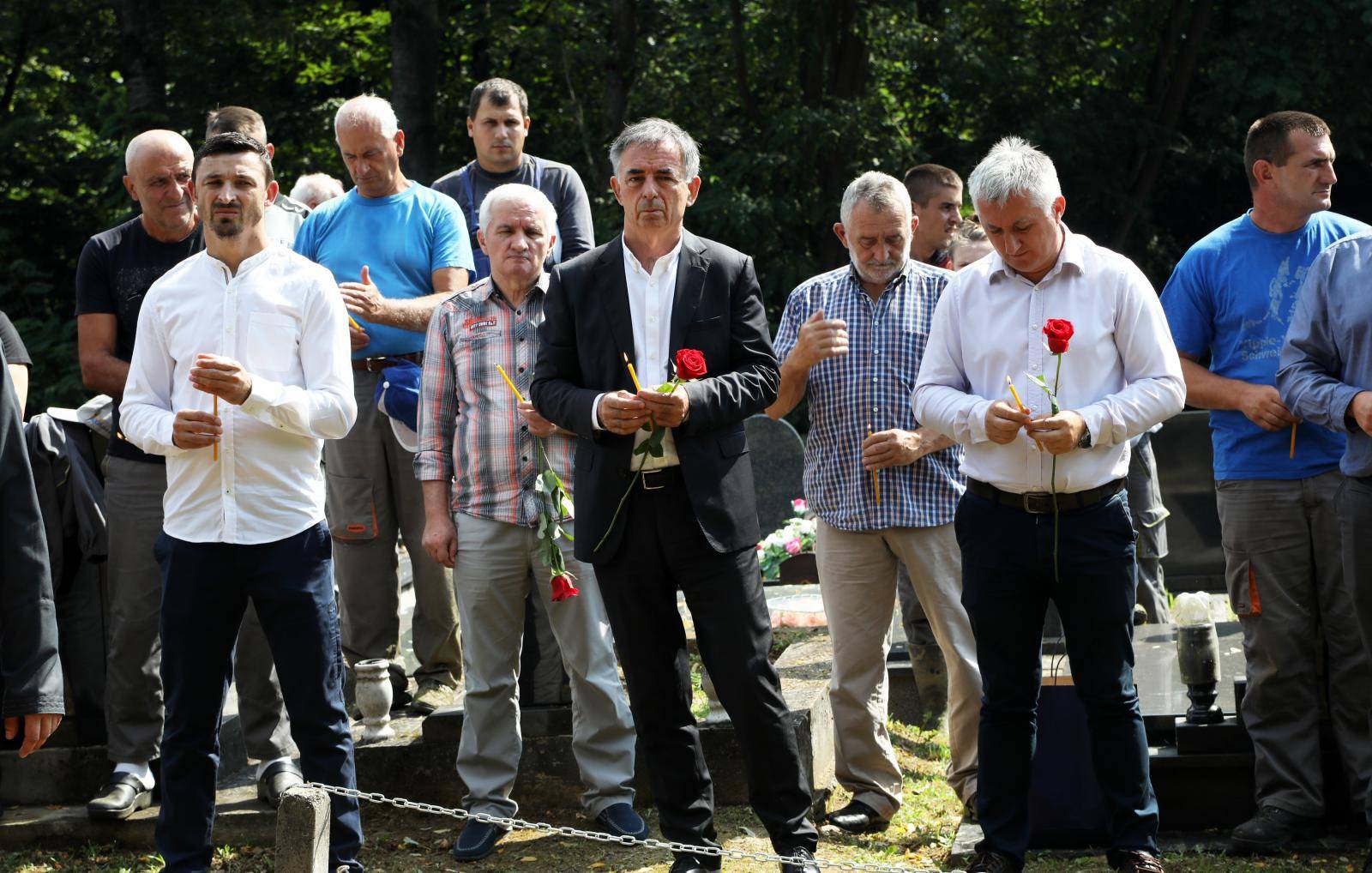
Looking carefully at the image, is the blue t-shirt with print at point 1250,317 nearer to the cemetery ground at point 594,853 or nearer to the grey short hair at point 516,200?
the cemetery ground at point 594,853

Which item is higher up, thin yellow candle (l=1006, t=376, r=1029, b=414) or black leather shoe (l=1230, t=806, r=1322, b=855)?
thin yellow candle (l=1006, t=376, r=1029, b=414)

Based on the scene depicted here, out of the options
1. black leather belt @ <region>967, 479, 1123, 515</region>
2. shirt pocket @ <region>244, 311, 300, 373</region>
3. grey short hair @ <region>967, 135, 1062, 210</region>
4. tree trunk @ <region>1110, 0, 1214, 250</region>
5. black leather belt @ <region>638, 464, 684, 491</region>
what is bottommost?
black leather belt @ <region>967, 479, 1123, 515</region>

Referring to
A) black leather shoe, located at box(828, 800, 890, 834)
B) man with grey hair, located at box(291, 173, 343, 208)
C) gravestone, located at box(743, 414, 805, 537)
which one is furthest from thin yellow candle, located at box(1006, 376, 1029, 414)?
gravestone, located at box(743, 414, 805, 537)

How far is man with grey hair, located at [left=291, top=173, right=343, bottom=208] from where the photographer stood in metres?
7.96

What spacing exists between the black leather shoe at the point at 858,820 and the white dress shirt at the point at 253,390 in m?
2.07

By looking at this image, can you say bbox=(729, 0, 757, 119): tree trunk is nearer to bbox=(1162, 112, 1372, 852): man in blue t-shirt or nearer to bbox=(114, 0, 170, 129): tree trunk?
bbox=(114, 0, 170, 129): tree trunk

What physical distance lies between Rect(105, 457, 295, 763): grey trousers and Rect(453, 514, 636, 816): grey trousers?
72cm

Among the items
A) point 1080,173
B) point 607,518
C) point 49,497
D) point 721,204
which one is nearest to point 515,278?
point 607,518

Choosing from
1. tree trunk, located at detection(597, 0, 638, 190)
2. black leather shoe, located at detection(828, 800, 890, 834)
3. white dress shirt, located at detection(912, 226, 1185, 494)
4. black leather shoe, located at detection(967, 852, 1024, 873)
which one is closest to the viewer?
white dress shirt, located at detection(912, 226, 1185, 494)

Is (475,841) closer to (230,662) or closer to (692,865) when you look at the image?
(692,865)

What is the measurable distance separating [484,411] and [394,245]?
44.0 inches

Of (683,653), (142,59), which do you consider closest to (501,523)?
(683,653)

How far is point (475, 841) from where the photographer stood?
5.09 metres

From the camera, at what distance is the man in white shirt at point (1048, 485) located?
419cm
